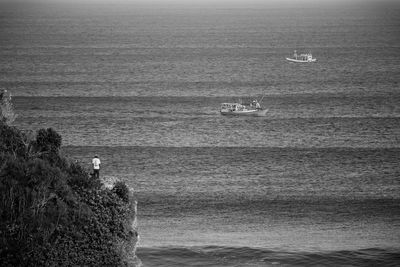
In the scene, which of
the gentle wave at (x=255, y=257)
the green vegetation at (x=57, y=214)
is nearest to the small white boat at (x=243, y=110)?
the gentle wave at (x=255, y=257)

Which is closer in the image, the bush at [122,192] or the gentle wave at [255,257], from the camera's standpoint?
the bush at [122,192]

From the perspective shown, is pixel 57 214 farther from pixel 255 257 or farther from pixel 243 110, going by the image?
pixel 243 110

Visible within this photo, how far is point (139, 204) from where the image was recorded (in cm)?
6334

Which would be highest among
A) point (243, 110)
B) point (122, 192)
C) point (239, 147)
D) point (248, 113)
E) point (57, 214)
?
point (122, 192)

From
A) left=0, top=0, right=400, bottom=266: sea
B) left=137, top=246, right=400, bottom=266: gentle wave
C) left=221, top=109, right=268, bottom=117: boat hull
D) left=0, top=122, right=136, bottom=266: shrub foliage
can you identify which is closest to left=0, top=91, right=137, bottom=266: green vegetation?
left=0, top=122, right=136, bottom=266: shrub foliage

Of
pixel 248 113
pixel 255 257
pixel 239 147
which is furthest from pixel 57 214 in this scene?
pixel 248 113

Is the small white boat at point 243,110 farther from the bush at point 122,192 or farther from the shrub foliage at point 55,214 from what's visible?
the bush at point 122,192

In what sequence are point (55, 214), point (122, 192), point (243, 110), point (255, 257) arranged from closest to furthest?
1. point (55, 214)
2. point (122, 192)
3. point (255, 257)
4. point (243, 110)

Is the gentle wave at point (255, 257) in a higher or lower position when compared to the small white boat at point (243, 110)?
lower

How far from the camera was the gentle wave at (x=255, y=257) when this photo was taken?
5003 centimetres

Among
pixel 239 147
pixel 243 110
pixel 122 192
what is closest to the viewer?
pixel 122 192

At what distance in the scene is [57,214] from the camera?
123 feet

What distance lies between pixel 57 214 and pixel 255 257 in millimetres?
17204

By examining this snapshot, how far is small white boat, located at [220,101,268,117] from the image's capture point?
103m
